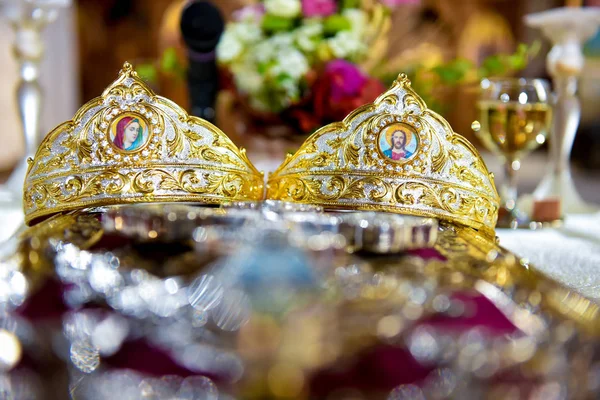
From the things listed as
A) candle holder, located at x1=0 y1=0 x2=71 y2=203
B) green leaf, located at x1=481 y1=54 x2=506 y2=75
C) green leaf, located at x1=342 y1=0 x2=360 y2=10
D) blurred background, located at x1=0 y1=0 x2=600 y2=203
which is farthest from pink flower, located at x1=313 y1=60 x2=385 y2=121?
blurred background, located at x1=0 y1=0 x2=600 y2=203

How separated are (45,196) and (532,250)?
2.42 feet

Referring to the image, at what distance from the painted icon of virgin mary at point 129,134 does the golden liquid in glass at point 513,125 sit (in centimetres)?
73

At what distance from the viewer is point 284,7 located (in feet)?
4.60

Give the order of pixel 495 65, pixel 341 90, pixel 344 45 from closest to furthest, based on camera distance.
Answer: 1. pixel 341 90
2. pixel 344 45
3. pixel 495 65

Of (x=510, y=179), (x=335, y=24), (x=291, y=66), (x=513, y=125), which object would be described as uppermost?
(x=335, y=24)

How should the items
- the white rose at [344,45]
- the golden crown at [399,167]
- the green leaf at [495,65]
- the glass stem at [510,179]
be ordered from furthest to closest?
the green leaf at [495,65], the white rose at [344,45], the glass stem at [510,179], the golden crown at [399,167]

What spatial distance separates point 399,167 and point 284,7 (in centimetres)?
86

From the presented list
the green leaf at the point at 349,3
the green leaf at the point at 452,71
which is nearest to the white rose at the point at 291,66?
the green leaf at the point at 349,3

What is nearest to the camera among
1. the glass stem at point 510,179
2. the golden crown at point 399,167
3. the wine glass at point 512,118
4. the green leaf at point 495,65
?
the golden crown at point 399,167

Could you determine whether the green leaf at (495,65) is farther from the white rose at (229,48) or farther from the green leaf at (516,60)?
the white rose at (229,48)

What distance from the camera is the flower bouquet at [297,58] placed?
4.30 ft

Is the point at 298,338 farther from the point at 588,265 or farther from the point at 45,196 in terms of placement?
the point at 588,265

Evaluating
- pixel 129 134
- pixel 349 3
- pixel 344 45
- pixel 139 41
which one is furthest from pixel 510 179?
pixel 139 41

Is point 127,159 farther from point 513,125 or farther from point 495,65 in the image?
point 495,65
